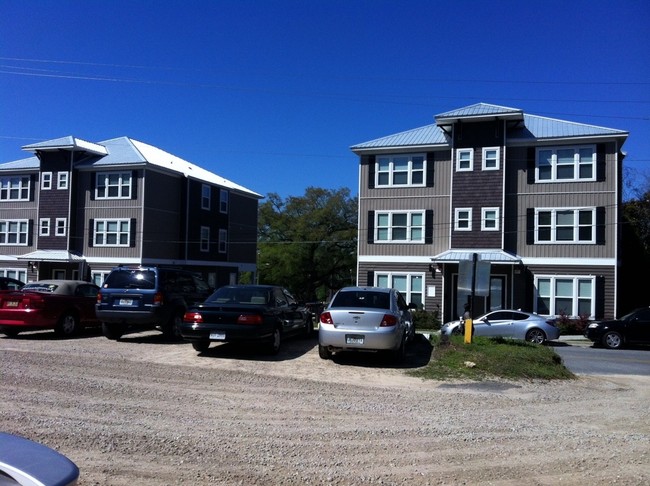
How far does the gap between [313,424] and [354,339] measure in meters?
4.84

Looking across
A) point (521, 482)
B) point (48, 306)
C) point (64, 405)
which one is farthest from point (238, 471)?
point (48, 306)

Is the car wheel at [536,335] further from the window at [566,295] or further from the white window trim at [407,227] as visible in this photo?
the white window trim at [407,227]

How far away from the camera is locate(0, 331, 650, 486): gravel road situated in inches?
202

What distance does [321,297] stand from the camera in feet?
233

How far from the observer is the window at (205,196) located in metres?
43.6

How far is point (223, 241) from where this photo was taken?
46156 millimetres

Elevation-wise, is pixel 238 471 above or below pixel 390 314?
below

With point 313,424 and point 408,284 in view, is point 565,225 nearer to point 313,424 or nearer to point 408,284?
point 408,284

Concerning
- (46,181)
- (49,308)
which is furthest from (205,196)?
(49,308)

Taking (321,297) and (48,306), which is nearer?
(48,306)

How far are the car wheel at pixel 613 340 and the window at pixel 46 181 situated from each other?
34948mm

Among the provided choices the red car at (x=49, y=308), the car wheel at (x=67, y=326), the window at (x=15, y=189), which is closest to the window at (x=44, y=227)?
the window at (x=15, y=189)

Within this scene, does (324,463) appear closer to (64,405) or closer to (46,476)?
(46,476)

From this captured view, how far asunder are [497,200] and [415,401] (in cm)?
2139
